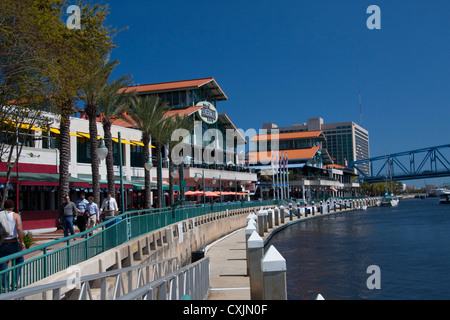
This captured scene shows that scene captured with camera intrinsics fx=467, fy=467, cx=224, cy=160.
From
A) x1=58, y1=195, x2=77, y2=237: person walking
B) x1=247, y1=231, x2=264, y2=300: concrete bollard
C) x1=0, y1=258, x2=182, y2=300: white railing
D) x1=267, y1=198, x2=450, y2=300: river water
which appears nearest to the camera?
x1=0, y1=258, x2=182, y2=300: white railing

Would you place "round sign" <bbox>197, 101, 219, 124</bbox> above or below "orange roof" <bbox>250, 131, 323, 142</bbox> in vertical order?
below

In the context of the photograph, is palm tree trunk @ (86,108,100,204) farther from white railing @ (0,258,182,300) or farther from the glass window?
white railing @ (0,258,182,300)

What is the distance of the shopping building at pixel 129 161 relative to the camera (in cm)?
2886

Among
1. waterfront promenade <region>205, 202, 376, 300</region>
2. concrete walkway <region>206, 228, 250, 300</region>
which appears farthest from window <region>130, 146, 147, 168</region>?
concrete walkway <region>206, 228, 250, 300</region>

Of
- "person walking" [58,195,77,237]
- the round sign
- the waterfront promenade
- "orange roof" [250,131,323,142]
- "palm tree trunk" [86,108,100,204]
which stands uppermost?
"orange roof" [250,131,323,142]

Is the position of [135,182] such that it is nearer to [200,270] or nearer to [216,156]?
[216,156]

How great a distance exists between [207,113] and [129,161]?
19578 mm

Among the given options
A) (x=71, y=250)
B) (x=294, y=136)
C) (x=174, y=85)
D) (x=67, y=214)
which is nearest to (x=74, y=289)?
(x=71, y=250)

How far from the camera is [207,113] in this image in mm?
60375

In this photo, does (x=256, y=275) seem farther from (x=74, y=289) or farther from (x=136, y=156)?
(x=136, y=156)

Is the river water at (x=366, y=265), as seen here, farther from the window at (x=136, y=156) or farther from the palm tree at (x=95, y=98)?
the window at (x=136, y=156)

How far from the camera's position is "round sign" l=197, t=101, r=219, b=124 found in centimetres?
5884
